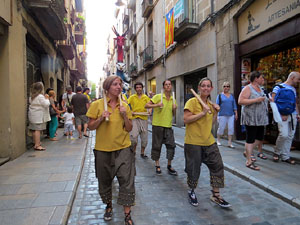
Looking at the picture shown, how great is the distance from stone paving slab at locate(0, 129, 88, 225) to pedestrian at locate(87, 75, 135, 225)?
2.45 feet

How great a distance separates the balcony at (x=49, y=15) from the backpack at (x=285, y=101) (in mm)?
6532

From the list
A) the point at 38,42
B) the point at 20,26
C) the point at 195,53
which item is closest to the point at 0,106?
the point at 20,26

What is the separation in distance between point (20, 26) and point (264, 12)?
21.2 feet

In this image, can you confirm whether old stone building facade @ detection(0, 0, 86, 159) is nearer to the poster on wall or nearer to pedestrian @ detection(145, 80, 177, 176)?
pedestrian @ detection(145, 80, 177, 176)

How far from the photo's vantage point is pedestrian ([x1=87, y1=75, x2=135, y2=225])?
2.70 metres

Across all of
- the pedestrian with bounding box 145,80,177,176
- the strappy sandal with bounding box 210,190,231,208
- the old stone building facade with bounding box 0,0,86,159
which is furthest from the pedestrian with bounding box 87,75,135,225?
the old stone building facade with bounding box 0,0,86,159

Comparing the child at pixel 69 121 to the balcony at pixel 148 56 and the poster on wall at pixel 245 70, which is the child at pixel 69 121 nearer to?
the poster on wall at pixel 245 70

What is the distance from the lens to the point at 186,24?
10.3m

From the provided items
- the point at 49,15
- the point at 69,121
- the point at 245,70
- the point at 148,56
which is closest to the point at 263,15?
the point at 245,70

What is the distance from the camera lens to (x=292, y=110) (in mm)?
5047

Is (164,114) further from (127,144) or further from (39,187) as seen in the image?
(39,187)

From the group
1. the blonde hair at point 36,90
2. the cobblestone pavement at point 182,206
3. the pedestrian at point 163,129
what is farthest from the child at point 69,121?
the pedestrian at point 163,129

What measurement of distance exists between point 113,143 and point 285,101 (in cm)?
397

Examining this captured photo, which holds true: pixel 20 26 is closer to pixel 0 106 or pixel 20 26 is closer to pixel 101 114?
pixel 0 106
